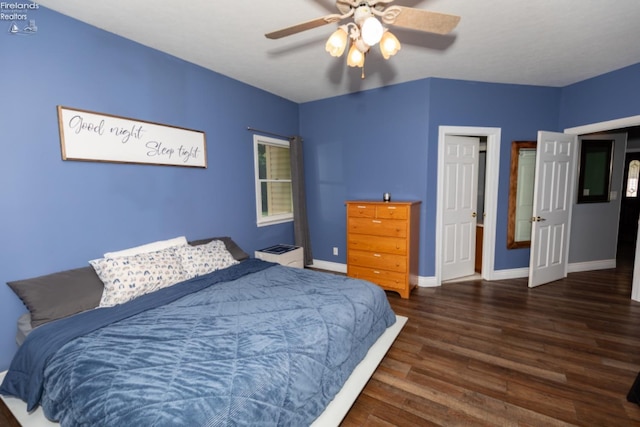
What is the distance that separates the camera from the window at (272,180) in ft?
12.7

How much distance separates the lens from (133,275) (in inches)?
83.9

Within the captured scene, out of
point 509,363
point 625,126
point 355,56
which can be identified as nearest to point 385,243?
point 509,363

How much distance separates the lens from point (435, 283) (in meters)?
3.75

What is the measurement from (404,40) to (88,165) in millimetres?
2898

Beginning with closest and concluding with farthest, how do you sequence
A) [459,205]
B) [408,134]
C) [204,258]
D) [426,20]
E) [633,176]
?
[426,20] < [204,258] < [408,134] < [459,205] < [633,176]

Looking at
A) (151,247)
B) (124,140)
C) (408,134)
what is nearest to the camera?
(124,140)

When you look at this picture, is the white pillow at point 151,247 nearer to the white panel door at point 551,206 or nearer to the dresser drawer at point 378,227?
the dresser drawer at point 378,227

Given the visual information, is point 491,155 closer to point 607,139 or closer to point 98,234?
point 607,139

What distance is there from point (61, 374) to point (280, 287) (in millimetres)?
1329

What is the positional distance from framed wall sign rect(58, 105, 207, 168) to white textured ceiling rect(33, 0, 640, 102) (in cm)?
74

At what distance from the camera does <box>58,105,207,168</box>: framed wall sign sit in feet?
6.98

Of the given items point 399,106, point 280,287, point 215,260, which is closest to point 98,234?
point 215,260

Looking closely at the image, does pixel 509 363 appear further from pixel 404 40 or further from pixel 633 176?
pixel 633 176

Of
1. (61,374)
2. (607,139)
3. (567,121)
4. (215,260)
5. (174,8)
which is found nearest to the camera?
(61,374)
